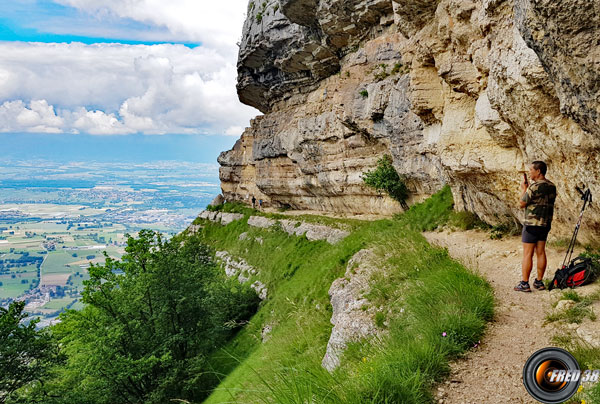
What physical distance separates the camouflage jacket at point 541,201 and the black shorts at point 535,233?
67 millimetres

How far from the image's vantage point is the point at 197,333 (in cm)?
2086

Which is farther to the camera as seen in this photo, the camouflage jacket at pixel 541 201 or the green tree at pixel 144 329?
the green tree at pixel 144 329

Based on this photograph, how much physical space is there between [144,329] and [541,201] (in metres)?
18.6

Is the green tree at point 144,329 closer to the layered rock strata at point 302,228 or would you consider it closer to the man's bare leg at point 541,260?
the layered rock strata at point 302,228

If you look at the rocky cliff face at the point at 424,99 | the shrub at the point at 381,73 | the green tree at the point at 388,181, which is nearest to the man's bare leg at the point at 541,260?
the rocky cliff face at the point at 424,99

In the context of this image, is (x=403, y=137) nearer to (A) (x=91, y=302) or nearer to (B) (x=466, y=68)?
(B) (x=466, y=68)

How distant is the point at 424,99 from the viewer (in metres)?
15.6

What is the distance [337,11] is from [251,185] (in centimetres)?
2362

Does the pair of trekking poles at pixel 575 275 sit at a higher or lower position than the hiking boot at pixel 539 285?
higher

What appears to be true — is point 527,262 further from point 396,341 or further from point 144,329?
point 144,329

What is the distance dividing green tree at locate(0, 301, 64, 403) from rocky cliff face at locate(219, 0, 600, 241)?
19.4 meters

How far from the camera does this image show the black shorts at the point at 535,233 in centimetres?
651

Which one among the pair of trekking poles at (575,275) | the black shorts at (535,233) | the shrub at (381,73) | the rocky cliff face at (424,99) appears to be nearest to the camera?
the rocky cliff face at (424,99)

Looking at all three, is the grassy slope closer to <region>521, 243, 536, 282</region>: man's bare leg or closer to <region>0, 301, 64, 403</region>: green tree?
<region>521, 243, 536, 282</region>: man's bare leg
